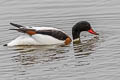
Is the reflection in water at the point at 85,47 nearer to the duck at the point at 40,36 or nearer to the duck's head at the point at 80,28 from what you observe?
the duck's head at the point at 80,28

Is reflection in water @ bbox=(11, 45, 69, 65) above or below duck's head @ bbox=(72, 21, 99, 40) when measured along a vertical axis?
below

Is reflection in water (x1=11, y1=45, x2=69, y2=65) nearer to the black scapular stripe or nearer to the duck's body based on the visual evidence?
the duck's body

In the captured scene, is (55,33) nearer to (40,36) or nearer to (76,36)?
(40,36)

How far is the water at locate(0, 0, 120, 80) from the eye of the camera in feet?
46.5

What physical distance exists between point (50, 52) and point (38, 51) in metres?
0.42

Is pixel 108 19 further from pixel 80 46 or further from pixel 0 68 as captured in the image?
pixel 0 68

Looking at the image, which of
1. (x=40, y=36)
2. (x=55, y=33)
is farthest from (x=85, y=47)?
(x=40, y=36)

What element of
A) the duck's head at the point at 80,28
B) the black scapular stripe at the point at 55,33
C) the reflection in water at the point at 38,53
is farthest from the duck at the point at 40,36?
the duck's head at the point at 80,28

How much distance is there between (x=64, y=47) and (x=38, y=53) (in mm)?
1072

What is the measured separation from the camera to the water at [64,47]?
46.5 ft

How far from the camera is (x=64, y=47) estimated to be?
17.6 meters

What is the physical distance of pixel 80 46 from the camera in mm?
17688

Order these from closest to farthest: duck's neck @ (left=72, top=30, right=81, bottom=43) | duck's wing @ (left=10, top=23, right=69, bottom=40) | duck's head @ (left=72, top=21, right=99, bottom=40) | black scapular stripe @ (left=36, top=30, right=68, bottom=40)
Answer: duck's wing @ (left=10, top=23, right=69, bottom=40) < black scapular stripe @ (left=36, top=30, right=68, bottom=40) < duck's neck @ (left=72, top=30, right=81, bottom=43) < duck's head @ (left=72, top=21, right=99, bottom=40)

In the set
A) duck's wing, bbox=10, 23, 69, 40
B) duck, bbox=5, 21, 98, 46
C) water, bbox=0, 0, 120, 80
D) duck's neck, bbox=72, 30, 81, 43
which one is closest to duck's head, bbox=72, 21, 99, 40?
duck's neck, bbox=72, 30, 81, 43
